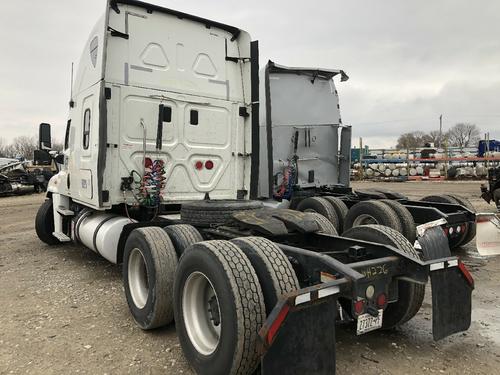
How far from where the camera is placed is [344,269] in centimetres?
262

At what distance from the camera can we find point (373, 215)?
5637mm

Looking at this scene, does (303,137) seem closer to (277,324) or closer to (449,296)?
(449,296)

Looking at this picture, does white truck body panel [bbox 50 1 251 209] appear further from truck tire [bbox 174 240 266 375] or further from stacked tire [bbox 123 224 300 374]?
truck tire [bbox 174 240 266 375]

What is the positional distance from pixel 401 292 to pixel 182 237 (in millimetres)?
1945

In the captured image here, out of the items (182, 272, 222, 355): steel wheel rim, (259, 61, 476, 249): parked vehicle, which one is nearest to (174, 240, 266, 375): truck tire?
(182, 272, 222, 355): steel wheel rim

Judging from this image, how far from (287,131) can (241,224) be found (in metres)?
5.15

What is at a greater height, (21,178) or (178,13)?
(178,13)

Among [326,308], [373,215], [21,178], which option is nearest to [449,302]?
[326,308]

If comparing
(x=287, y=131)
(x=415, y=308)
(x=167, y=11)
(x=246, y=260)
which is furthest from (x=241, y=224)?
(x=287, y=131)

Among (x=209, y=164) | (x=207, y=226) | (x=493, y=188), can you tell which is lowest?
(x=207, y=226)

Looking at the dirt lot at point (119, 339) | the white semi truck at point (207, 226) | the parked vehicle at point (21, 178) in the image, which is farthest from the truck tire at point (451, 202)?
the parked vehicle at point (21, 178)

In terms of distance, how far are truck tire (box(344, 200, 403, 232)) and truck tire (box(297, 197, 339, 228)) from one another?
45 cm

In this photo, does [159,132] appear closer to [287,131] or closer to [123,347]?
[123,347]

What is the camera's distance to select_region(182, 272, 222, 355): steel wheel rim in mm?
3025
